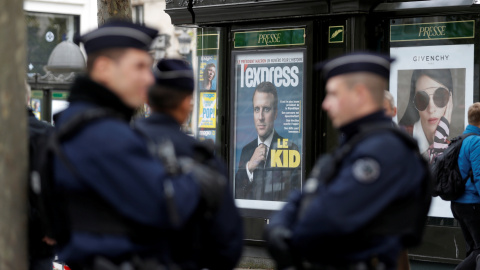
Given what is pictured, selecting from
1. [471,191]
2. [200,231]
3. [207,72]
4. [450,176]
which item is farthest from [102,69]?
[207,72]

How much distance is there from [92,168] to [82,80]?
1.41 ft

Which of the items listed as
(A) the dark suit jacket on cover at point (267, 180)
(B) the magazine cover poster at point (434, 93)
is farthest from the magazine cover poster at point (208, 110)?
(B) the magazine cover poster at point (434, 93)

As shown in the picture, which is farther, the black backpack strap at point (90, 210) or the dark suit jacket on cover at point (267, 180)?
the dark suit jacket on cover at point (267, 180)

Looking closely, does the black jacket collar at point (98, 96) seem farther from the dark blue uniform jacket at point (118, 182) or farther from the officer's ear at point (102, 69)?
the dark blue uniform jacket at point (118, 182)

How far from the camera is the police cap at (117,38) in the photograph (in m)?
3.34

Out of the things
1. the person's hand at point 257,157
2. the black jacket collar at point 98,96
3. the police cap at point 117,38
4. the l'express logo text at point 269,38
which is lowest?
the person's hand at point 257,157

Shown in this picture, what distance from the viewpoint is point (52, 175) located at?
323 centimetres

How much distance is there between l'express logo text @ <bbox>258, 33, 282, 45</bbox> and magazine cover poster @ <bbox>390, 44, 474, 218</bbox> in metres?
1.42

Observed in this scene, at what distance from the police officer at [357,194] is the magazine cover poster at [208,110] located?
24.2 feet

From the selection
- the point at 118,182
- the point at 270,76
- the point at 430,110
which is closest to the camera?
the point at 118,182

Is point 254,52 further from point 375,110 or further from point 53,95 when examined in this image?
point 53,95

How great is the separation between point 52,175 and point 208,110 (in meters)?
8.00

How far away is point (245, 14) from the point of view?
412 inches

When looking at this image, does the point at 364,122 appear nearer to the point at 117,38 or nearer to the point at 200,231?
the point at 200,231
